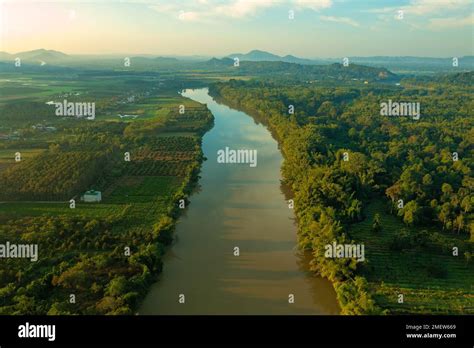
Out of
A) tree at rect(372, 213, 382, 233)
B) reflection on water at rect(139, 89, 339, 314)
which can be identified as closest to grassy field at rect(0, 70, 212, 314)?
reflection on water at rect(139, 89, 339, 314)

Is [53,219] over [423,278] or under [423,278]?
over

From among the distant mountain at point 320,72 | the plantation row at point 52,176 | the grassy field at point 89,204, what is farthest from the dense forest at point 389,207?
the distant mountain at point 320,72

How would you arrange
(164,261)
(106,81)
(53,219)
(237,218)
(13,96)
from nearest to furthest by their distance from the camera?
(164,261), (53,219), (237,218), (13,96), (106,81)

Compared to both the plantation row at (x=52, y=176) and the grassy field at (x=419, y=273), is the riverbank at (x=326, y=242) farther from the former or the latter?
the plantation row at (x=52, y=176)

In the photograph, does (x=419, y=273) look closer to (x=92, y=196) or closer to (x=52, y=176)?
(x=92, y=196)

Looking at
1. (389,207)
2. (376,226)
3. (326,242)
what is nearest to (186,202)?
(326,242)
